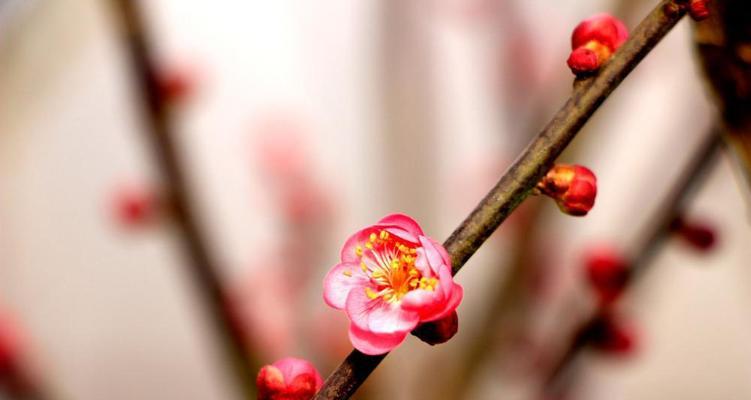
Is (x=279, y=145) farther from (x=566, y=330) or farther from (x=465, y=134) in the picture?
(x=566, y=330)

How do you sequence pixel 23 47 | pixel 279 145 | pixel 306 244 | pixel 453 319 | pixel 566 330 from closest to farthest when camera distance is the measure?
1. pixel 453 319
2. pixel 566 330
3. pixel 23 47
4. pixel 306 244
5. pixel 279 145

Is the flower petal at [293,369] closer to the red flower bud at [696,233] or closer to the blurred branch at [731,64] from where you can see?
the blurred branch at [731,64]

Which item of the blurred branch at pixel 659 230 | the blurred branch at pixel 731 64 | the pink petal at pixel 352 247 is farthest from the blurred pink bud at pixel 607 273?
the pink petal at pixel 352 247

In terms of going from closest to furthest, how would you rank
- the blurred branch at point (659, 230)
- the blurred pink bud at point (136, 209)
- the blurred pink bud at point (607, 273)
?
the blurred branch at point (659, 230) < the blurred pink bud at point (607, 273) < the blurred pink bud at point (136, 209)

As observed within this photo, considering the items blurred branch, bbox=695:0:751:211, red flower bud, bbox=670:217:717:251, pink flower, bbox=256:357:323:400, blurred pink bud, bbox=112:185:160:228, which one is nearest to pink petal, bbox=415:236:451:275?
pink flower, bbox=256:357:323:400

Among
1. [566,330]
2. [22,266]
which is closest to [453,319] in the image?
[566,330]

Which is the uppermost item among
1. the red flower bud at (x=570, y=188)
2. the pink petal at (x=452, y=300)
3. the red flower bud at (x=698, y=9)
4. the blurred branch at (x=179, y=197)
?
the red flower bud at (x=698, y=9)

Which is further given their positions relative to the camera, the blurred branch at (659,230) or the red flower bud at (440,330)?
the blurred branch at (659,230)
